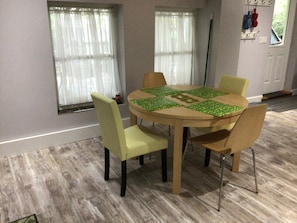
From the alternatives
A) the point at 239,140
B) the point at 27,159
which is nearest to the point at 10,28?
the point at 27,159

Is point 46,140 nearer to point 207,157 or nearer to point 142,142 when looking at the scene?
point 142,142

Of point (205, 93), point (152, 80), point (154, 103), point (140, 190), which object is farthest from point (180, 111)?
point (152, 80)

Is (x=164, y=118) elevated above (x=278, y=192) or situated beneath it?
elevated above

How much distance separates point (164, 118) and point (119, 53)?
177cm

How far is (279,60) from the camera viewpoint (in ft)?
17.8

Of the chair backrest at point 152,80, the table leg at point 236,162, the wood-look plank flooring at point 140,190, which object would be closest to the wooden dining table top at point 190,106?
the chair backrest at point 152,80

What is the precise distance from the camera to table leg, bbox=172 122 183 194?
2137 mm

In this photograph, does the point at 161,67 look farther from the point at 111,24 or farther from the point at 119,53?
the point at 111,24

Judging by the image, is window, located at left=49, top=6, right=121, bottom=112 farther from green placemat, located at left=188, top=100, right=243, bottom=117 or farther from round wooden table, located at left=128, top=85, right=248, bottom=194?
green placemat, located at left=188, top=100, right=243, bottom=117

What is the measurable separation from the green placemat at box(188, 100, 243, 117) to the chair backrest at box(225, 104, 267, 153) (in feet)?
0.69

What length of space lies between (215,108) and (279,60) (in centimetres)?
397

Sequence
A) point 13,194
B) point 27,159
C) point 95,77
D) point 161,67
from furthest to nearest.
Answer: point 161,67, point 95,77, point 27,159, point 13,194

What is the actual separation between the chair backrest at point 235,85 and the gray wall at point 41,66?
1.16 meters

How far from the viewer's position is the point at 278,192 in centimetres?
235
